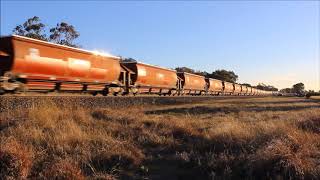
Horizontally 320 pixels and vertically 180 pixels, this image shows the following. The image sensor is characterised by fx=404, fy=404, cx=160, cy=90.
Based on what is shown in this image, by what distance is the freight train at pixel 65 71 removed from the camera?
728 inches

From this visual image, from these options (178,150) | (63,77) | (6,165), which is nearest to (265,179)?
(178,150)

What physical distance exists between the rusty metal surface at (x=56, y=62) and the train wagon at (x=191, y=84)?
20.4 metres

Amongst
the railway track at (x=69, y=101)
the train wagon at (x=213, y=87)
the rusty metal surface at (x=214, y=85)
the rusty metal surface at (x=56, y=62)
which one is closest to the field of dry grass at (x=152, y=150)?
the railway track at (x=69, y=101)

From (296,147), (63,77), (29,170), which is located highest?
(63,77)

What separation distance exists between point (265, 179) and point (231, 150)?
2299 millimetres

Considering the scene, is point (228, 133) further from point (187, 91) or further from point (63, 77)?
point (187, 91)

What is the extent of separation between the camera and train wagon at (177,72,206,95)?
47.2 metres

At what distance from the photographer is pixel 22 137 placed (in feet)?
39.9

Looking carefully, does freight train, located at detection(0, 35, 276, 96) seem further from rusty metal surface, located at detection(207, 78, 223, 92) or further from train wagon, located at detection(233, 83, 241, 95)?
train wagon, located at detection(233, 83, 241, 95)

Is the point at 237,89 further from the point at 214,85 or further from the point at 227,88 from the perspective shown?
the point at 214,85

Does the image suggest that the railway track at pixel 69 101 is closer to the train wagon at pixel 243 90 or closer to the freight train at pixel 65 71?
the freight train at pixel 65 71

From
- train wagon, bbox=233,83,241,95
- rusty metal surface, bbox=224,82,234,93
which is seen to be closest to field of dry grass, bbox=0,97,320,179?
rusty metal surface, bbox=224,82,234,93

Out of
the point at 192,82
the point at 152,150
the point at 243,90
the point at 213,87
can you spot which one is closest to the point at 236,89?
the point at 243,90

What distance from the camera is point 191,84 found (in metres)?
49.7
